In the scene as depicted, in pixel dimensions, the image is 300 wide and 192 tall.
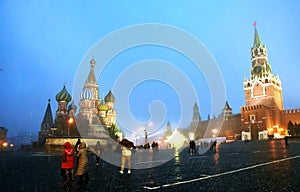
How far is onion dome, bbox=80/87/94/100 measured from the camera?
6657 cm

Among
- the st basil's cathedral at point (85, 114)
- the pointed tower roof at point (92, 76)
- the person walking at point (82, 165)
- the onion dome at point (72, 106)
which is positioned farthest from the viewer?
the pointed tower roof at point (92, 76)

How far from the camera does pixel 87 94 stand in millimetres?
67062

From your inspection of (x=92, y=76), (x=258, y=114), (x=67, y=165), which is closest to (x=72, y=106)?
(x=92, y=76)

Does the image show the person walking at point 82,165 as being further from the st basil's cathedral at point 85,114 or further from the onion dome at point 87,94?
the onion dome at point 87,94

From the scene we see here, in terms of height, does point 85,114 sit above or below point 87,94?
below

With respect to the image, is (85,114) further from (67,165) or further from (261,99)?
(67,165)

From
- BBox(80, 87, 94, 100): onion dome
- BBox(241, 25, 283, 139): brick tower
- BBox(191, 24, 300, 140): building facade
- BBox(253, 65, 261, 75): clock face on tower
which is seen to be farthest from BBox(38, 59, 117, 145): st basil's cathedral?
BBox(253, 65, 261, 75): clock face on tower

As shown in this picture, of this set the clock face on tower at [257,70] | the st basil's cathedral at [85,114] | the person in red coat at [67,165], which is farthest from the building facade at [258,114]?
the person in red coat at [67,165]

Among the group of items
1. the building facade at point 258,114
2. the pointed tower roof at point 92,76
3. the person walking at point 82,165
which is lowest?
the person walking at point 82,165

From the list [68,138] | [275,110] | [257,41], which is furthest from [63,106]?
[257,41]

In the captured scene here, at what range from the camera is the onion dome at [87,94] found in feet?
218

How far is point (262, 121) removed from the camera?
64938 millimetres

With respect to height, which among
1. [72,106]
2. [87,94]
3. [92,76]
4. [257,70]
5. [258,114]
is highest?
[257,70]

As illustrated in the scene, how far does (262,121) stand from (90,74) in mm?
49936
